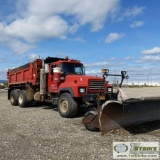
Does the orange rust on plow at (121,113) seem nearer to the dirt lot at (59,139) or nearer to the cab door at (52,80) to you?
the dirt lot at (59,139)

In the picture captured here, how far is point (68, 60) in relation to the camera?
13820 millimetres

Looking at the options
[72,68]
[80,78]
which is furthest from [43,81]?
[80,78]

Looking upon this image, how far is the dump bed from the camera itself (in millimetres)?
15086

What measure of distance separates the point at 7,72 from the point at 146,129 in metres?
12.5

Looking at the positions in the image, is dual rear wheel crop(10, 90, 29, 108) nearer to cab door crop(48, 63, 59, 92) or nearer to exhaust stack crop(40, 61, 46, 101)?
exhaust stack crop(40, 61, 46, 101)

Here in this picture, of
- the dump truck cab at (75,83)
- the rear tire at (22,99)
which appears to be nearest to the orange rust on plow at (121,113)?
Answer: the dump truck cab at (75,83)

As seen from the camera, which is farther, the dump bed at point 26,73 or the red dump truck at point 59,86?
the dump bed at point 26,73

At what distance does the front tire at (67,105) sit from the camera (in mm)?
11618

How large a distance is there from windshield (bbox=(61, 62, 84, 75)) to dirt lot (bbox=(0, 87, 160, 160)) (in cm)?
301

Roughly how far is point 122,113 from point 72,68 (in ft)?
17.3

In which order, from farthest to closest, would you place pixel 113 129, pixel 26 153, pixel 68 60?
pixel 68 60, pixel 113 129, pixel 26 153

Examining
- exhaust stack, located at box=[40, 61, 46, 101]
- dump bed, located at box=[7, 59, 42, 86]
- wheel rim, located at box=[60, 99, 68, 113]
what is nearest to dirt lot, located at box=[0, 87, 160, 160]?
wheel rim, located at box=[60, 99, 68, 113]

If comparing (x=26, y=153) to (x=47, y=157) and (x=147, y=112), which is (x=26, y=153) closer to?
(x=47, y=157)

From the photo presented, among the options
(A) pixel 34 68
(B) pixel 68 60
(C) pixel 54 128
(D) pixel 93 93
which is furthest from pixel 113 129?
(A) pixel 34 68
